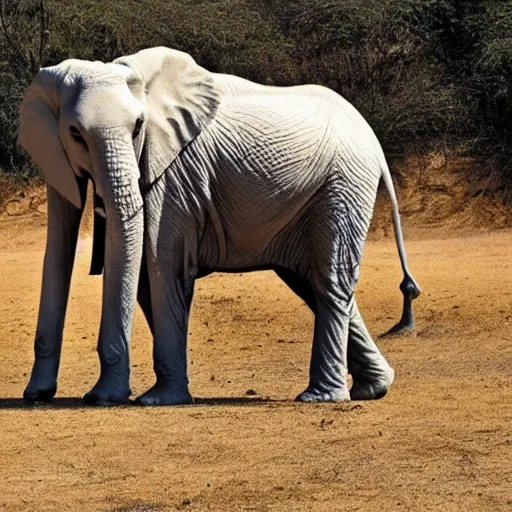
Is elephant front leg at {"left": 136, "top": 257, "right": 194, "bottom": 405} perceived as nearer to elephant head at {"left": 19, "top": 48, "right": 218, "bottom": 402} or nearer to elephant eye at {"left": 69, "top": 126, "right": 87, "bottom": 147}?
elephant head at {"left": 19, "top": 48, "right": 218, "bottom": 402}

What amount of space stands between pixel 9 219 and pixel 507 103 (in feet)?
19.3

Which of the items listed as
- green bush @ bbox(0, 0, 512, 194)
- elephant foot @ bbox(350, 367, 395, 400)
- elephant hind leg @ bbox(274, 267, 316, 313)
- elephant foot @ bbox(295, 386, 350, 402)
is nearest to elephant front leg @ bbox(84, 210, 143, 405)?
elephant foot @ bbox(295, 386, 350, 402)

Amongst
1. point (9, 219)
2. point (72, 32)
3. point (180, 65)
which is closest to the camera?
point (180, 65)

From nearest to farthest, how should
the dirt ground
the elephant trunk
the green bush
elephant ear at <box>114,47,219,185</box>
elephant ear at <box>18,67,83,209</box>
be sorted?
the dirt ground, the elephant trunk, elephant ear at <box>18,67,83,209</box>, elephant ear at <box>114,47,219,185</box>, the green bush

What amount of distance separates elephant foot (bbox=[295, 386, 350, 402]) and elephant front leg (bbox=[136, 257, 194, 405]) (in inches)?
32.4

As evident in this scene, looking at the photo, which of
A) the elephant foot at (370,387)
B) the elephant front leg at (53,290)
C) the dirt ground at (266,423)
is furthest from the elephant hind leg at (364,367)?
the elephant front leg at (53,290)

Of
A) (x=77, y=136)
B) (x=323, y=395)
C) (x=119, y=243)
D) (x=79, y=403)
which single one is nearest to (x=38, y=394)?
(x=79, y=403)

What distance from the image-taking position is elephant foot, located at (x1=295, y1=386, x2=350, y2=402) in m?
10.8

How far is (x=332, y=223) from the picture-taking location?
35.5ft

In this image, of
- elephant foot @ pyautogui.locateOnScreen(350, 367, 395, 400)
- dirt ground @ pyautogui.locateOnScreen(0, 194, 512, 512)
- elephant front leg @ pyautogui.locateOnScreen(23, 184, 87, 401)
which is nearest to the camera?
dirt ground @ pyautogui.locateOnScreen(0, 194, 512, 512)

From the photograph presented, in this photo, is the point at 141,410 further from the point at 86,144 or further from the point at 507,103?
the point at 507,103

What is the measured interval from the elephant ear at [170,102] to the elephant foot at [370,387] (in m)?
2.00

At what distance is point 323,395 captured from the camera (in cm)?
1082

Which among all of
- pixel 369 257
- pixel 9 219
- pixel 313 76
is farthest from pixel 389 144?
pixel 9 219
